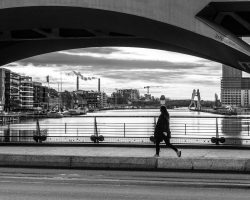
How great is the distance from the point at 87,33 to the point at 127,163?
1701 cm

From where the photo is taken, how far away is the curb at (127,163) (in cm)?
1252

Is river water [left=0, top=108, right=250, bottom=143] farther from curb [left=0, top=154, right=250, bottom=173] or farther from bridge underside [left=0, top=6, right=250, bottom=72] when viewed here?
bridge underside [left=0, top=6, right=250, bottom=72]

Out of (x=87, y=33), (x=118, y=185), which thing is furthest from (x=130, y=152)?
(x=87, y=33)

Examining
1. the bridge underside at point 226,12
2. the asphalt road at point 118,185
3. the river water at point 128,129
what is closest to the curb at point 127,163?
the asphalt road at point 118,185

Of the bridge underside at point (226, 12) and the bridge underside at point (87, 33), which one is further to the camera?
the bridge underside at point (226, 12)

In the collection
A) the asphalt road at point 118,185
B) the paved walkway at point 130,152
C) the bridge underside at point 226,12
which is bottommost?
the asphalt road at point 118,185

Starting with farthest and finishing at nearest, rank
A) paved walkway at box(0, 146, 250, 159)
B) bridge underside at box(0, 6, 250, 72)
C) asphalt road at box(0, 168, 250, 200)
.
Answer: bridge underside at box(0, 6, 250, 72) → paved walkway at box(0, 146, 250, 159) → asphalt road at box(0, 168, 250, 200)

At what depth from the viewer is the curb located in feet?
41.1

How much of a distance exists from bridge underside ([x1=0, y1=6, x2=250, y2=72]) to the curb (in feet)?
27.7

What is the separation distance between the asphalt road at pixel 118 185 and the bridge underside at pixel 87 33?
32.7 feet

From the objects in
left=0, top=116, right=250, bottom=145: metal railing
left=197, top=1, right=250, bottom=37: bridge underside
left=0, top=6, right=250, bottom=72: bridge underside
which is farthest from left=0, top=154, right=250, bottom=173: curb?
left=197, top=1, right=250, bottom=37: bridge underside

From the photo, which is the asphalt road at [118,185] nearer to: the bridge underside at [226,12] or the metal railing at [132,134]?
the metal railing at [132,134]

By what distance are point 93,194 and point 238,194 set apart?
8.92 ft

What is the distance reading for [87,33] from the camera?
2884cm
